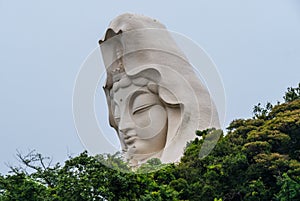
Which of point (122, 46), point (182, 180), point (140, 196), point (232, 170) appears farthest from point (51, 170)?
point (122, 46)

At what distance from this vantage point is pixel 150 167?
1184 centimetres

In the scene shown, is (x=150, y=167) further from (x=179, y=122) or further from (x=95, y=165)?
(x=179, y=122)

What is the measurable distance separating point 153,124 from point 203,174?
4.44m

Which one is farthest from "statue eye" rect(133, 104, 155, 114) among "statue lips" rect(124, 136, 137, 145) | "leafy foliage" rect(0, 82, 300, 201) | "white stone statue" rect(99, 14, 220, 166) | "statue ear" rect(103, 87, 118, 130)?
"leafy foliage" rect(0, 82, 300, 201)

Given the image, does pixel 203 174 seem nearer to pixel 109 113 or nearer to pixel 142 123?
pixel 142 123

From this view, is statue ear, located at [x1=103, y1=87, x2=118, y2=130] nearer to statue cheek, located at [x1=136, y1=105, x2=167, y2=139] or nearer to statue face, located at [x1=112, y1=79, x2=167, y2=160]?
statue face, located at [x1=112, y1=79, x2=167, y2=160]

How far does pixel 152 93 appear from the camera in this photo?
688 inches

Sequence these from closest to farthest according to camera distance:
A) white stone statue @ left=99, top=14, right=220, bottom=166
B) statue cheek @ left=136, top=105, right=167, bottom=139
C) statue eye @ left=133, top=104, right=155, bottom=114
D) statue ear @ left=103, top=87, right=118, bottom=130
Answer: white stone statue @ left=99, top=14, right=220, bottom=166, statue cheek @ left=136, top=105, right=167, bottom=139, statue eye @ left=133, top=104, right=155, bottom=114, statue ear @ left=103, top=87, right=118, bottom=130

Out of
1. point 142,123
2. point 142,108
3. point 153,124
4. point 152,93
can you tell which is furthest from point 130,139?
point 152,93

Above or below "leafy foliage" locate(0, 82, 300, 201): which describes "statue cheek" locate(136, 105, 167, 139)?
above

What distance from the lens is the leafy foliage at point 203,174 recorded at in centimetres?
1020

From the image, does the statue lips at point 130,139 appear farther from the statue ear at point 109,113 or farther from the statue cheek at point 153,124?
the statue ear at point 109,113

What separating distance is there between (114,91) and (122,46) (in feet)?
3.68

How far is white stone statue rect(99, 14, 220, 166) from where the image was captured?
1689 centimetres
